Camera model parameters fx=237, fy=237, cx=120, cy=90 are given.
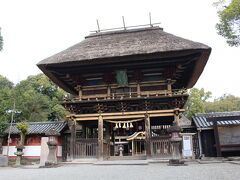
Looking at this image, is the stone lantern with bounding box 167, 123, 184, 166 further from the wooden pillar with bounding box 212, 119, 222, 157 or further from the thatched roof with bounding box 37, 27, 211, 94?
the wooden pillar with bounding box 212, 119, 222, 157

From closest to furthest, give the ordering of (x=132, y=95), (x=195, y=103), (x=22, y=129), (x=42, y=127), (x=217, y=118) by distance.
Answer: (x=132, y=95), (x=217, y=118), (x=22, y=129), (x=42, y=127), (x=195, y=103)

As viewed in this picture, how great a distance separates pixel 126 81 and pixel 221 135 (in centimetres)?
675

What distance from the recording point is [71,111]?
14.5 metres

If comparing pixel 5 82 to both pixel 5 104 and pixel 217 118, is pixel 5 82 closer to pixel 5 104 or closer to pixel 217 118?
pixel 5 104

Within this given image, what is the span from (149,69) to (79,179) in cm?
922

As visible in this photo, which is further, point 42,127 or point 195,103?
point 195,103

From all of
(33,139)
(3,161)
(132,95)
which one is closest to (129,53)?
(132,95)

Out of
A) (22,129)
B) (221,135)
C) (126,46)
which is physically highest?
(126,46)

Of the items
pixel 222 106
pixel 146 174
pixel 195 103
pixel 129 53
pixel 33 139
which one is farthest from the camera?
pixel 222 106

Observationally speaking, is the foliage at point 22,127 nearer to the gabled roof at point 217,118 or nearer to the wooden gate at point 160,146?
the wooden gate at point 160,146

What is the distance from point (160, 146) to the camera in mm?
12984

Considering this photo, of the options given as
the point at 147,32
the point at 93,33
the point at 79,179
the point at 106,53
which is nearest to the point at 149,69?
the point at 106,53

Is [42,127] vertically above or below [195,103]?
→ below

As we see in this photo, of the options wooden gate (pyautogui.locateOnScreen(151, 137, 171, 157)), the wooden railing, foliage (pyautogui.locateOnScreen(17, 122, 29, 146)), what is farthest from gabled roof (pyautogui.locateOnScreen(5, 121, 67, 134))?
wooden gate (pyautogui.locateOnScreen(151, 137, 171, 157))
